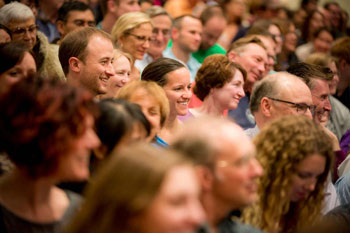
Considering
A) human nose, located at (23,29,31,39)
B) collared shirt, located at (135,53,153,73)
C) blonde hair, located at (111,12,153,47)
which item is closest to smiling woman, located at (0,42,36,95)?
human nose, located at (23,29,31,39)

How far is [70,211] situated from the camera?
2199mm

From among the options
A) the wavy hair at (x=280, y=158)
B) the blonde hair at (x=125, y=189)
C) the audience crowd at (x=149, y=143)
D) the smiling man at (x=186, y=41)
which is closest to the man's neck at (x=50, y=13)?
the audience crowd at (x=149, y=143)

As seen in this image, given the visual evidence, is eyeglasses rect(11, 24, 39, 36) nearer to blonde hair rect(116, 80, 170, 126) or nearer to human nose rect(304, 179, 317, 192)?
blonde hair rect(116, 80, 170, 126)

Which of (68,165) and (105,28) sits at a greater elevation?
(68,165)

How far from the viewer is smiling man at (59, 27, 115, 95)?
161 inches

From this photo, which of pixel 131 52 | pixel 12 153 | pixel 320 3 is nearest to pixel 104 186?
pixel 12 153

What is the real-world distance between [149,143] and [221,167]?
736 millimetres

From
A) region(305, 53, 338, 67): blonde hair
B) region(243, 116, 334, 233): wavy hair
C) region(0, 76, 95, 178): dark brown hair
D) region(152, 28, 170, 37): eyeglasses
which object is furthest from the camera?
region(152, 28, 170, 37): eyeglasses

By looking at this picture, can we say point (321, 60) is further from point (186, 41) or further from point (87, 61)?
point (87, 61)

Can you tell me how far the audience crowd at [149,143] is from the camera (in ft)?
5.81

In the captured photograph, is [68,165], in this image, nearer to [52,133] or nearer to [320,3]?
[52,133]

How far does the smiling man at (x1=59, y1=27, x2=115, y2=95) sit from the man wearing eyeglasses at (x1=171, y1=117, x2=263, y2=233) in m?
2.02

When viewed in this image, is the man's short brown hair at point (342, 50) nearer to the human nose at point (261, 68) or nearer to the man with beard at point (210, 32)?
the man with beard at point (210, 32)

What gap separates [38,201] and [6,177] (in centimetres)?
16
